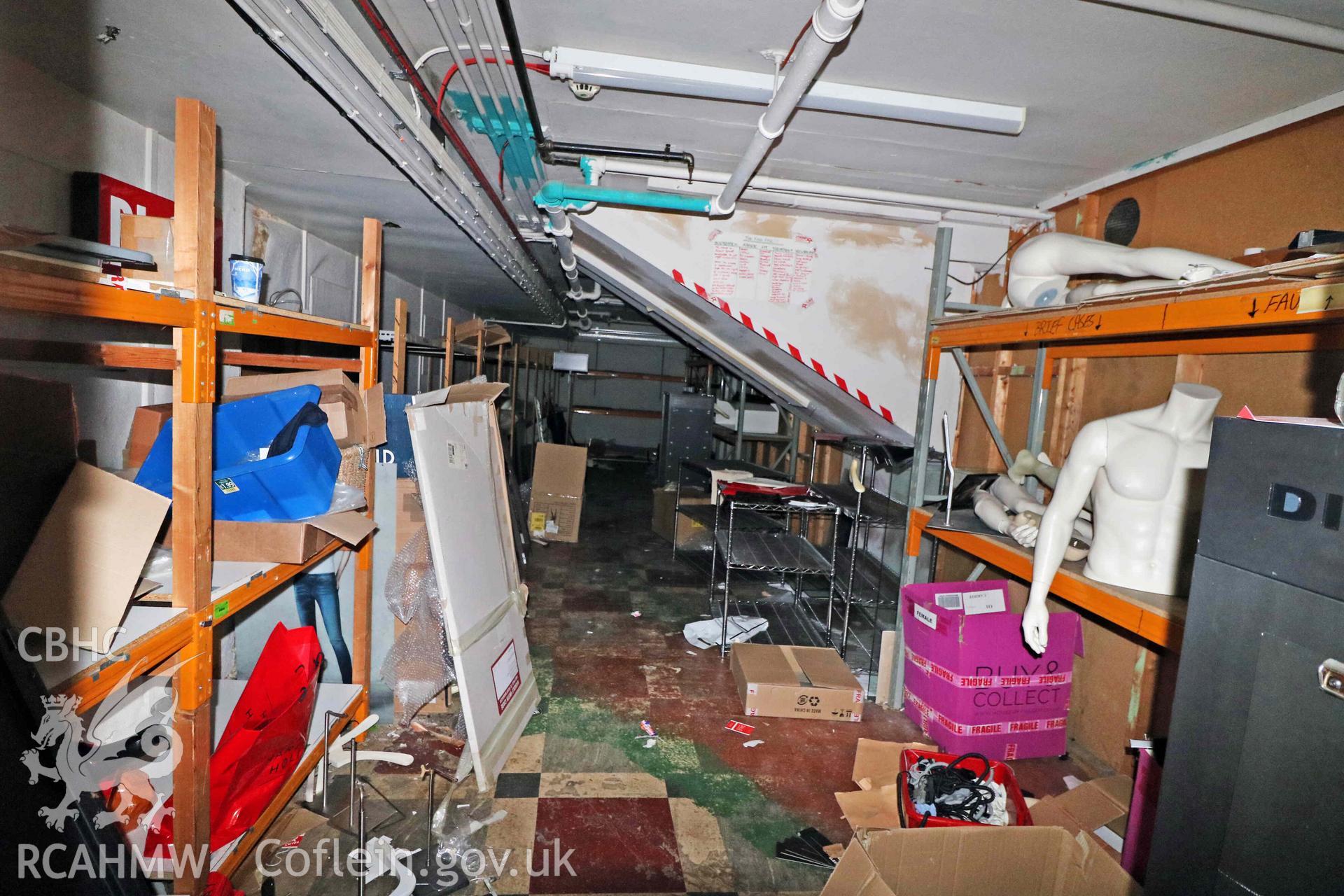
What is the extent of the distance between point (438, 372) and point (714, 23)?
19.5ft

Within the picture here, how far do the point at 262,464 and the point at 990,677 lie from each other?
250 centimetres

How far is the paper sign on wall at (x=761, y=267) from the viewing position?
116 inches

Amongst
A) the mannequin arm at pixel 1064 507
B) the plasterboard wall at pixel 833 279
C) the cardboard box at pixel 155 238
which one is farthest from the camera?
the plasterboard wall at pixel 833 279

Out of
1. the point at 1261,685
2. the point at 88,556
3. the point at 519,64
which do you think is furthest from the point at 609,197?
the point at 1261,685

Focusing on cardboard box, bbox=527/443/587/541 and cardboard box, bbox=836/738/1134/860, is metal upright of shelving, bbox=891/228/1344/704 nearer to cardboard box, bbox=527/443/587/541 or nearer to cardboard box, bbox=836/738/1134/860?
cardboard box, bbox=836/738/1134/860

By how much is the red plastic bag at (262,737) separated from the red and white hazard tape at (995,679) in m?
2.20

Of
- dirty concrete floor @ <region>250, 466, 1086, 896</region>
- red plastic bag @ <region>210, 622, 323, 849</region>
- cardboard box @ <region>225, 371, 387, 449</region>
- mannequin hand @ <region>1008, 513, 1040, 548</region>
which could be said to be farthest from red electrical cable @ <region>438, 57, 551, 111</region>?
dirty concrete floor @ <region>250, 466, 1086, 896</region>

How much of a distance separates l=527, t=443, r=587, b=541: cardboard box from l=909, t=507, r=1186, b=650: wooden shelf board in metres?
3.57

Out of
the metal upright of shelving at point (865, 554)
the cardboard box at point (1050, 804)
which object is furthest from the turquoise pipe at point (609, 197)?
the cardboard box at point (1050, 804)

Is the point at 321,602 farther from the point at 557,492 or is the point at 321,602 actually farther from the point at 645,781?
the point at 557,492

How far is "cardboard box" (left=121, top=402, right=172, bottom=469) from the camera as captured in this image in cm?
169

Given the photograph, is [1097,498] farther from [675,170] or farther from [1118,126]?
[675,170]

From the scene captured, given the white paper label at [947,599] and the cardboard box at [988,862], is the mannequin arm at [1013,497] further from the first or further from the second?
Answer: the cardboard box at [988,862]

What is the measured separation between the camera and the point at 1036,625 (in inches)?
Answer: 70.5
